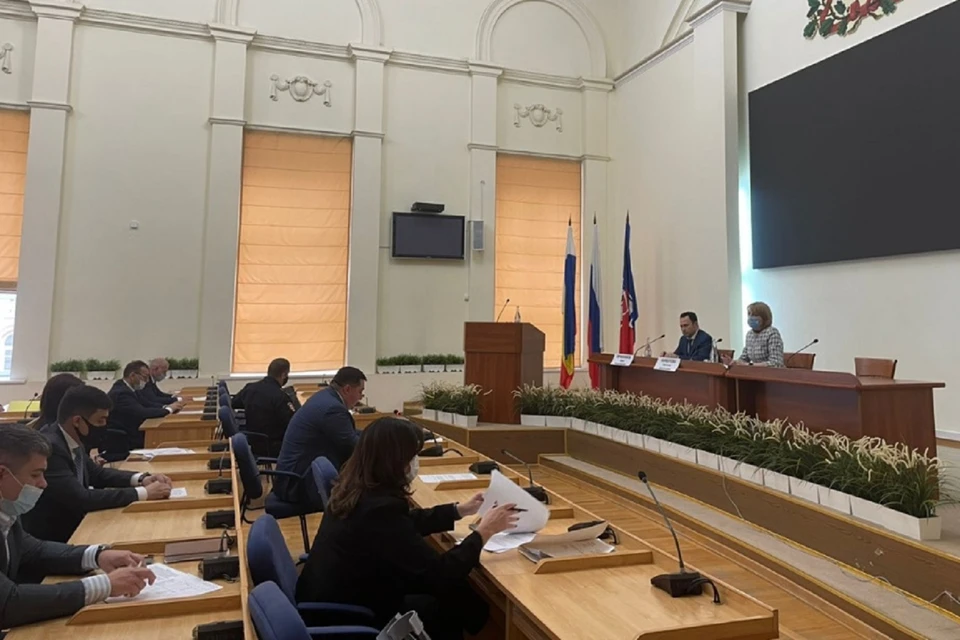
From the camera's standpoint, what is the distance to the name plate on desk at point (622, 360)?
5.28 m

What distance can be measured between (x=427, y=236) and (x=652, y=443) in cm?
531

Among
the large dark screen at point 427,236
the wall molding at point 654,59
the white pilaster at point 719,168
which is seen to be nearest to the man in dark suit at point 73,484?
the white pilaster at point 719,168

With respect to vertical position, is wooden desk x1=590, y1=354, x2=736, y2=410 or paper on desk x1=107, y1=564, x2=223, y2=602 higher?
wooden desk x1=590, y1=354, x2=736, y2=410

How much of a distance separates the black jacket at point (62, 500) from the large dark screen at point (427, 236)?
657 cm

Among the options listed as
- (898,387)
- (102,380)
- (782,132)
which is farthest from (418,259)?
(898,387)

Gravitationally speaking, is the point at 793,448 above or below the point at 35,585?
above

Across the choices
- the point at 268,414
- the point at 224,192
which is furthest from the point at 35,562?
the point at 224,192

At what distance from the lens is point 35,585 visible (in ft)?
5.01

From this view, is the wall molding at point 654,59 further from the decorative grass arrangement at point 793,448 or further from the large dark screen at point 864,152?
the decorative grass arrangement at point 793,448

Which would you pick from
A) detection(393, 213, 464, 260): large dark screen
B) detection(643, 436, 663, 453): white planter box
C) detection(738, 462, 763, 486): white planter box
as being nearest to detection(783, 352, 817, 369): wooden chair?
detection(643, 436, 663, 453): white planter box

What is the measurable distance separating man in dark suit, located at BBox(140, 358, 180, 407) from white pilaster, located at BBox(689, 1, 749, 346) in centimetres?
589

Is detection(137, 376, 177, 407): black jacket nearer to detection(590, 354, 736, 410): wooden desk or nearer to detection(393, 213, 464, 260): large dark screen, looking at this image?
detection(393, 213, 464, 260): large dark screen

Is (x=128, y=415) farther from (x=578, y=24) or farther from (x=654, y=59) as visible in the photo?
(x=578, y=24)

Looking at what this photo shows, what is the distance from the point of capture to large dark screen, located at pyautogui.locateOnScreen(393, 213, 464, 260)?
876 centimetres
